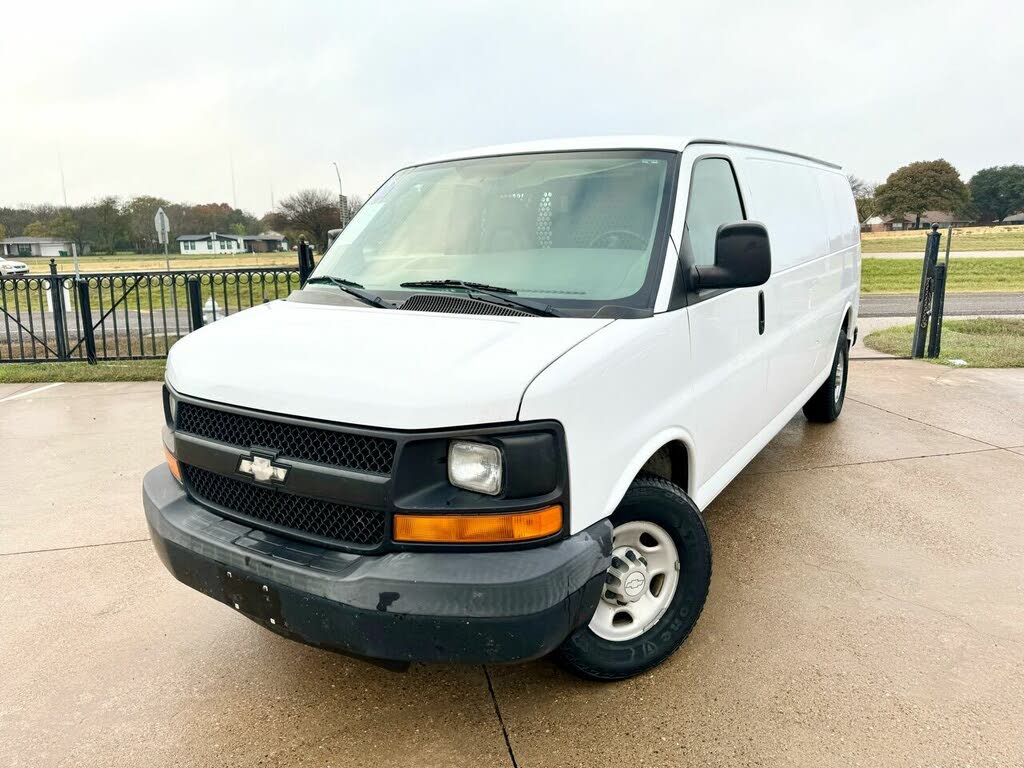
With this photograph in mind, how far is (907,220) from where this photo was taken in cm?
8162

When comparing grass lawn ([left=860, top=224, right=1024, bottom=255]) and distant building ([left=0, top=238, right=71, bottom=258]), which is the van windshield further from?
distant building ([left=0, top=238, right=71, bottom=258])

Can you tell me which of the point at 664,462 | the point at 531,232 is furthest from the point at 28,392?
the point at 664,462

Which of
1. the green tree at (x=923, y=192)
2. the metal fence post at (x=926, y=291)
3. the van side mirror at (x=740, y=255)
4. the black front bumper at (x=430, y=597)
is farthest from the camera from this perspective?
the green tree at (x=923, y=192)

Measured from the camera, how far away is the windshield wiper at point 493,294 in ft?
9.11

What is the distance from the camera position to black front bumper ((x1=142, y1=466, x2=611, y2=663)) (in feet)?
7.05

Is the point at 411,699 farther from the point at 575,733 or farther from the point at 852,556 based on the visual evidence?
the point at 852,556

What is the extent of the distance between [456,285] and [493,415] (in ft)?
3.49

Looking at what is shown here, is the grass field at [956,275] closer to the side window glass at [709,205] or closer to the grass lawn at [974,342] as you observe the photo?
the grass lawn at [974,342]

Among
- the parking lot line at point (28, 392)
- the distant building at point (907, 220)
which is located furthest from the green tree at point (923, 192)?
the parking lot line at point (28, 392)

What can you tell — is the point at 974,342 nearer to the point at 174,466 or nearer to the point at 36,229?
the point at 174,466

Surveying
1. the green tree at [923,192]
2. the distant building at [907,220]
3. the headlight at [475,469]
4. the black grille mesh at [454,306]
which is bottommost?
the headlight at [475,469]

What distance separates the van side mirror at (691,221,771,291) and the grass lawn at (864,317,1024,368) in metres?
7.58

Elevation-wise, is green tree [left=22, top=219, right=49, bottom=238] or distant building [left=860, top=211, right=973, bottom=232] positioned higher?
distant building [left=860, top=211, right=973, bottom=232]

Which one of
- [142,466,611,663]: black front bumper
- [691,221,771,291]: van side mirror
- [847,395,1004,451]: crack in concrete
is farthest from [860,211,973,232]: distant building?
[142,466,611,663]: black front bumper
